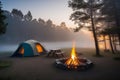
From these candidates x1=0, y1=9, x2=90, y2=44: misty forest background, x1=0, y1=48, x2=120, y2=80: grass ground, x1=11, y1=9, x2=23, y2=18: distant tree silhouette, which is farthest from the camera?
x1=11, y1=9, x2=23, y2=18: distant tree silhouette

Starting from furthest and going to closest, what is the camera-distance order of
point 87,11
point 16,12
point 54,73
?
point 16,12
point 87,11
point 54,73

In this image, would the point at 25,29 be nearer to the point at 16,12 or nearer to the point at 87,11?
the point at 16,12

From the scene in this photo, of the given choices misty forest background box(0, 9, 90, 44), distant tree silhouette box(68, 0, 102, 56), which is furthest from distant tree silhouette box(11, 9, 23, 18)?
distant tree silhouette box(68, 0, 102, 56)

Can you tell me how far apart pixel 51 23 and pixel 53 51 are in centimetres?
11686

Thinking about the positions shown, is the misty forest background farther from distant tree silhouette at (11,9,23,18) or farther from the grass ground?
the grass ground

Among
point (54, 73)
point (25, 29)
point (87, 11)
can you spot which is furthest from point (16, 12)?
point (54, 73)

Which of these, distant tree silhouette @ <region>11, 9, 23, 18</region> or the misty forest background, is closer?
the misty forest background

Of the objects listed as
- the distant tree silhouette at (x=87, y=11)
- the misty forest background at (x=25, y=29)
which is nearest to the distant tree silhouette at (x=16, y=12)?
the misty forest background at (x=25, y=29)

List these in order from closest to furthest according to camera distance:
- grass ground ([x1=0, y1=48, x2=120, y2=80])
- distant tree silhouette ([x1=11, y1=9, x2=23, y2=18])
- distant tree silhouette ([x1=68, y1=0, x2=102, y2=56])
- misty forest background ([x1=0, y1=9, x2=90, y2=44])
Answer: grass ground ([x1=0, y1=48, x2=120, y2=80])
distant tree silhouette ([x1=68, y1=0, x2=102, y2=56])
misty forest background ([x1=0, y1=9, x2=90, y2=44])
distant tree silhouette ([x1=11, y1=9, x2=23, y2=18])

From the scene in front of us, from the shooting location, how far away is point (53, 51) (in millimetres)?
23141

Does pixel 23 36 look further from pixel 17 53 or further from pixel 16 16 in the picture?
pixel 17 53

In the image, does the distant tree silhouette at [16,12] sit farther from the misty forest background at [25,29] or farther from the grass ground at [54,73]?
the grass ground at [54,73]

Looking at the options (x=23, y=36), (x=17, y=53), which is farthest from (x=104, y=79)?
(x=23, y=36)

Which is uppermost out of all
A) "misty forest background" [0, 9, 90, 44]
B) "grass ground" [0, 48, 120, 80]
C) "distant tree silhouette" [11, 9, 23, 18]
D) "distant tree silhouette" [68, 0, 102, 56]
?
"distant tree silhouette" [11, 9, 23, 18]
